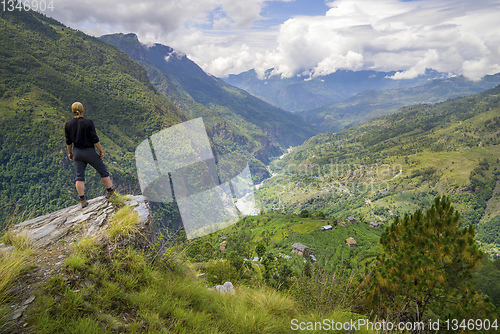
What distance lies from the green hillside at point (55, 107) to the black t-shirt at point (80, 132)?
40706 mm

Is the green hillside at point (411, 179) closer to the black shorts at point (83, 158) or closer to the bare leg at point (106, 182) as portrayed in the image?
the bare leg at point (106, 182)

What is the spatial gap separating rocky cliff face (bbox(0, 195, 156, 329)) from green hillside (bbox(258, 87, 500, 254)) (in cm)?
12367

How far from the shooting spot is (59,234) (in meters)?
4.23

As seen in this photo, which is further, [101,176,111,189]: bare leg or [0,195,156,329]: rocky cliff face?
[101,176,111,189]: bare leg

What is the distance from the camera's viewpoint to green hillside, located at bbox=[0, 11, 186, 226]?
6325 centimetres

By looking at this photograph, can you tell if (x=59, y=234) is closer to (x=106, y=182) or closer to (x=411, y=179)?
(x=106, y=182)

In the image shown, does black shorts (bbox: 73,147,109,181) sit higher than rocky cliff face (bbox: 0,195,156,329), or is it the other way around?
black shorts (bbox: 73,147,109,181)

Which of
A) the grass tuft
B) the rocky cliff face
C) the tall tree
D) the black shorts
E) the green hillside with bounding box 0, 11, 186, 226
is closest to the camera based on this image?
the rocky cliff face

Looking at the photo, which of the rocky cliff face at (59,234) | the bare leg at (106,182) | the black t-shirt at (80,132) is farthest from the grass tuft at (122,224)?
the black t-shirt at (80,132)

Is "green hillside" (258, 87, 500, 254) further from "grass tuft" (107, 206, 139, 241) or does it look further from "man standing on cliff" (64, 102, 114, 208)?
"man standing on cliff" (64, 102, 114, 208)

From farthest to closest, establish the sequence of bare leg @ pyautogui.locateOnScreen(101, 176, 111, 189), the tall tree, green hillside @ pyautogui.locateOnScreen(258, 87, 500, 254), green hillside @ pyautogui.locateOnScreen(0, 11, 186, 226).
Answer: green hillside @ pyautogui.locateOnScreen(258, 87, 500, 254) → green hillside @ pyautogui.locateOnScreen(0, 11, 186, 226) → the tall tree → bare leg @ pyautogui.locateOnScreen(101, 176, 111, 189)

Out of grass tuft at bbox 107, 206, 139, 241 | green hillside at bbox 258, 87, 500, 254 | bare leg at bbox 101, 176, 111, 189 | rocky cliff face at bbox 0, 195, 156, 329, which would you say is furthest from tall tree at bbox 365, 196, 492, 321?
green hillside at bbox 258, 87, 500, 254

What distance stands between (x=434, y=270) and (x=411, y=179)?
17006cm

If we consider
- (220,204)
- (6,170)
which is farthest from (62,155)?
(220,204)
